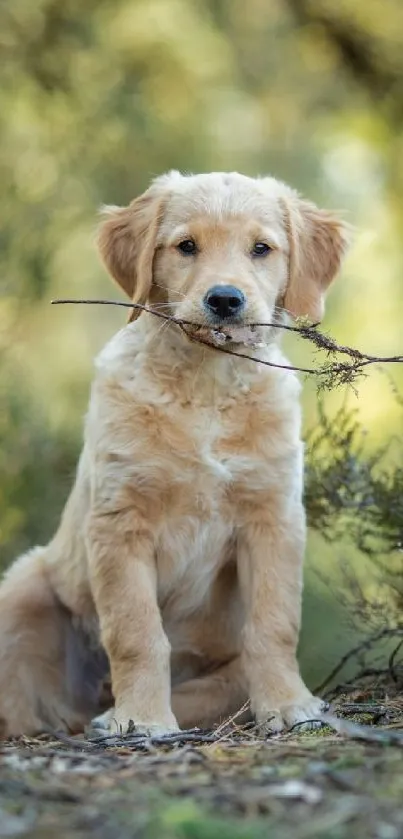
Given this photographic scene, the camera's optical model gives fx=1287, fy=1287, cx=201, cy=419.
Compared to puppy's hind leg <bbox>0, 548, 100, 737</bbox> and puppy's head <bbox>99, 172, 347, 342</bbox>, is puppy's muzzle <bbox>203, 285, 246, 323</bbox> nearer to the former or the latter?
puppy's head <bbox>99, 172, 347, 342</bbox>

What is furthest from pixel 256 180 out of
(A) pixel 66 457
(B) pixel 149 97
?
(B) pixel 149 97

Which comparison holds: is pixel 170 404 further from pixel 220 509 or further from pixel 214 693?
pixel 214 693

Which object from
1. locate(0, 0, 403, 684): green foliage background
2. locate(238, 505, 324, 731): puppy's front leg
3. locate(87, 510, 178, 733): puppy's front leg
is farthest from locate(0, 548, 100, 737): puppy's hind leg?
locate(0, 0, 403, 684): green foliage background

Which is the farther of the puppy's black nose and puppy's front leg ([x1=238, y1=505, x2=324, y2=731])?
puppy's front leg ([x1=238, y1=505, x2=324, y2=731])

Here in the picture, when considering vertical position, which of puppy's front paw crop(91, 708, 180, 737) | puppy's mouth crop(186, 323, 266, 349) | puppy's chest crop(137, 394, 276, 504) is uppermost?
puppy's mouth crop(186, 323, 266, 349)

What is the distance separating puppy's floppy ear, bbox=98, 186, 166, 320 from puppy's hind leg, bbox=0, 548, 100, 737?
1111mm

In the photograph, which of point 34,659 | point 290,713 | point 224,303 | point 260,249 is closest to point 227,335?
point 224,303

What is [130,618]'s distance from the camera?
404 centimetres

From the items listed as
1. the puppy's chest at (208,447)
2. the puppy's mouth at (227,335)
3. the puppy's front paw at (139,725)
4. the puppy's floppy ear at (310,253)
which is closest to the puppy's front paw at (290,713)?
the puppy's front paw at (139,725)

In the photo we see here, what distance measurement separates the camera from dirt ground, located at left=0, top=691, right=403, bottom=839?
2.05m

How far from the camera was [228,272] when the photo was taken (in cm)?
401

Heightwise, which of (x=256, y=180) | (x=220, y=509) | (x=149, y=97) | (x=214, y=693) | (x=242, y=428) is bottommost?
(x=214, y=693)

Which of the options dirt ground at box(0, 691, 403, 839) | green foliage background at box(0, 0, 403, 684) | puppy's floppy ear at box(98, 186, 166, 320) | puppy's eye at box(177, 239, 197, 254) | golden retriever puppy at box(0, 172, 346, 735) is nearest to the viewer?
dirt ground at box(0, 691, 403, 839)

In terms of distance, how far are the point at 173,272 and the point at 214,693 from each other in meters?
1.42
